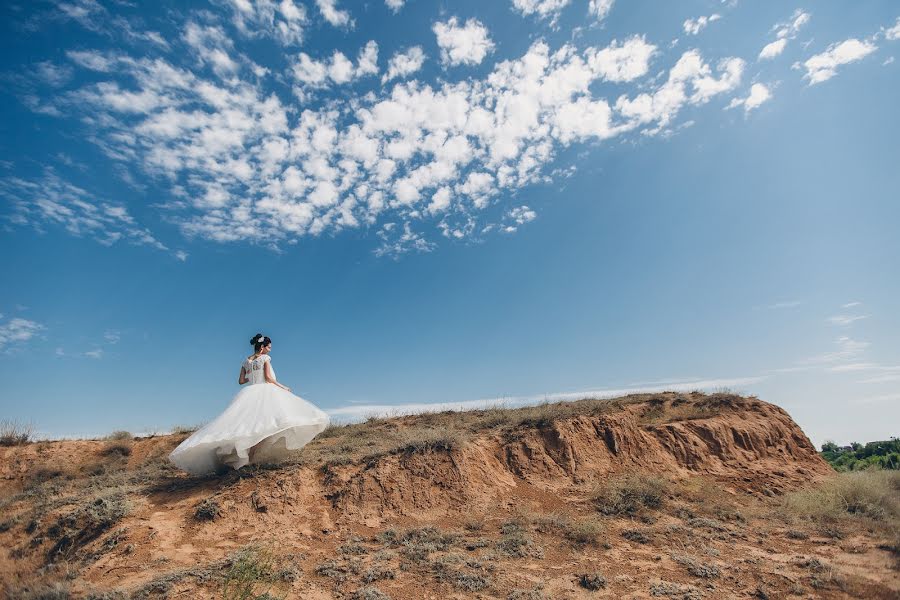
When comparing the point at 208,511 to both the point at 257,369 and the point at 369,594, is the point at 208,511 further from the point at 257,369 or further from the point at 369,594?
Answer: the point at 369,594

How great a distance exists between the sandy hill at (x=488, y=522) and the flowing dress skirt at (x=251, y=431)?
478mm

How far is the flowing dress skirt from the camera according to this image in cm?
847

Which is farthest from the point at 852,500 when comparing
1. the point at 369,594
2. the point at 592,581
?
the point at 369,594

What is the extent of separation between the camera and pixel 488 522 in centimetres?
898

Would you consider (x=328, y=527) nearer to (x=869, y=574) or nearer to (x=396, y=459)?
(x=396, y=459)

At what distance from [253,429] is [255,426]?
7cm

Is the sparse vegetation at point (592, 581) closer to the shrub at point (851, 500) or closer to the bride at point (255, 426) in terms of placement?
the bride at point (255, 426)

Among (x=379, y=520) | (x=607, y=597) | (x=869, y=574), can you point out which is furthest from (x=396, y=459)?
(x=869, y=574)

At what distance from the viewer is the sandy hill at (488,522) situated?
6445 mm

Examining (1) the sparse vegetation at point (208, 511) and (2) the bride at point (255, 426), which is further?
(2) the bride at point (255, 426)

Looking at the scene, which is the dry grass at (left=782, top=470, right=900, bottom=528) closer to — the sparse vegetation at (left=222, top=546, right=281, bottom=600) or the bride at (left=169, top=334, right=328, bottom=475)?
the sparse vegetation at (left=222, top=546, right=281, bottom=600)

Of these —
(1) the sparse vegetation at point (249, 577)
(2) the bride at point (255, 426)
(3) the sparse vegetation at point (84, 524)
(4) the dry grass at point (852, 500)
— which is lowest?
(4) the dry grass at point (852, 500)

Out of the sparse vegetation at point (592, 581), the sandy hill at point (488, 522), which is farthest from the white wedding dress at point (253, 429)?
the sparse vegetation at point (592, 581)

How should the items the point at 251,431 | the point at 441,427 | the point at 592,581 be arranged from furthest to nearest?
the point at 441,427 → the point at 251,431 → the point at 592,581
